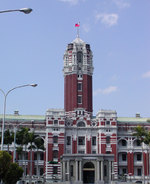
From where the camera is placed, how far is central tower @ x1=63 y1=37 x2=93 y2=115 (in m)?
106

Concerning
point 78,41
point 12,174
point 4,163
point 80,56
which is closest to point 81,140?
point 80,56

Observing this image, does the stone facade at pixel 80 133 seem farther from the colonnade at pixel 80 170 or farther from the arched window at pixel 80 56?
the colonnade at pixel 80 170

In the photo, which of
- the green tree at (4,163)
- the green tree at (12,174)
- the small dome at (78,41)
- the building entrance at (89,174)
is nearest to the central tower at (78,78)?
the small dome at (78,41)

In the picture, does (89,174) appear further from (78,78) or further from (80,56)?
(80,56)

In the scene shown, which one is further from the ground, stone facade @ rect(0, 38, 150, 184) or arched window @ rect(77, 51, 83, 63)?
arched window @ rect(77, 51, 83, 63)

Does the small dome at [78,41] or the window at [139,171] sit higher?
the small dome at [78,41]

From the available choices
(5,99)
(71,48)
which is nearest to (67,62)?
(71,48)

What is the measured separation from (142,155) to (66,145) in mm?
21622

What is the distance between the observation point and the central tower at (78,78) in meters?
106

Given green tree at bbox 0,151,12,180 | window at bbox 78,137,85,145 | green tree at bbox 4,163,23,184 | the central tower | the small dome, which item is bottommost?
green tree at bbox 4,163,23,184

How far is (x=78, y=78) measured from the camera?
352 feet

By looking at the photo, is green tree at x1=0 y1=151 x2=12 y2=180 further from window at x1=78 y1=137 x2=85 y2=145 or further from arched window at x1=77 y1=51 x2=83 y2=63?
arched window at x1=77 y1=51 x2=83 y2=63

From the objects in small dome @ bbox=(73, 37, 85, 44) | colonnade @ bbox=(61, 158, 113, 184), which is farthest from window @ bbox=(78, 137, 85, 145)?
small dome @ bbox=(73, 37, 85, 44)

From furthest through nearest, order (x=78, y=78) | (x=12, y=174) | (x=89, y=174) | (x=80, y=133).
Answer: (x=78, y=78) → (x=80, y=133) → (x=89, y=174) → (x=12, y=174)
